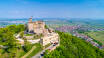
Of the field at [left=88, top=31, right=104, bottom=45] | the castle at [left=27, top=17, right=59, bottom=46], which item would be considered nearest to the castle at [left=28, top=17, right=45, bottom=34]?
the castle at [left=27, top=17, right=59, bottom=46]

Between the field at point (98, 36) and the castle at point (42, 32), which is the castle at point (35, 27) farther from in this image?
the field at point (98, 36)

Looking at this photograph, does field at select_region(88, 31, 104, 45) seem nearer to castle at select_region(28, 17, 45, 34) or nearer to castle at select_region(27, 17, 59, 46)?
castle at select_region(27, 17, 59, 46)

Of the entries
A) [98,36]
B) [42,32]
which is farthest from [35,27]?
[98,36]

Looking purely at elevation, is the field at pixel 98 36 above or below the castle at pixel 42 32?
below

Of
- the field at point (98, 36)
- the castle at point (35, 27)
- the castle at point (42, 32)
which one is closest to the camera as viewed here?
the castle at point (42, 32)

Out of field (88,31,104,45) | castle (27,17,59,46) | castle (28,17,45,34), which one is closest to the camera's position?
castle (27,17,59,46)

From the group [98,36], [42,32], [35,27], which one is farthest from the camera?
[98,36]

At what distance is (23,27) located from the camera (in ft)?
151

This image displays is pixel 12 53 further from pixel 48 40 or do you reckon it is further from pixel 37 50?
pixel 48 40

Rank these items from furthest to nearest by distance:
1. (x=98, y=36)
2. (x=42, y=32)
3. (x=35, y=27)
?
(x=98, y=36)
(x=35, y=27)
(x=42, y=32)

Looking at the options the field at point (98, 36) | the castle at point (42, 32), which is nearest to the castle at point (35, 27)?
the castle at point (42, 32)

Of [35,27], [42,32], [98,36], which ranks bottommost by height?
[98,36]

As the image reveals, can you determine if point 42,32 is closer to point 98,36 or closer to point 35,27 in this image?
point 35,27

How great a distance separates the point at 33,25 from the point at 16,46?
13.5m
